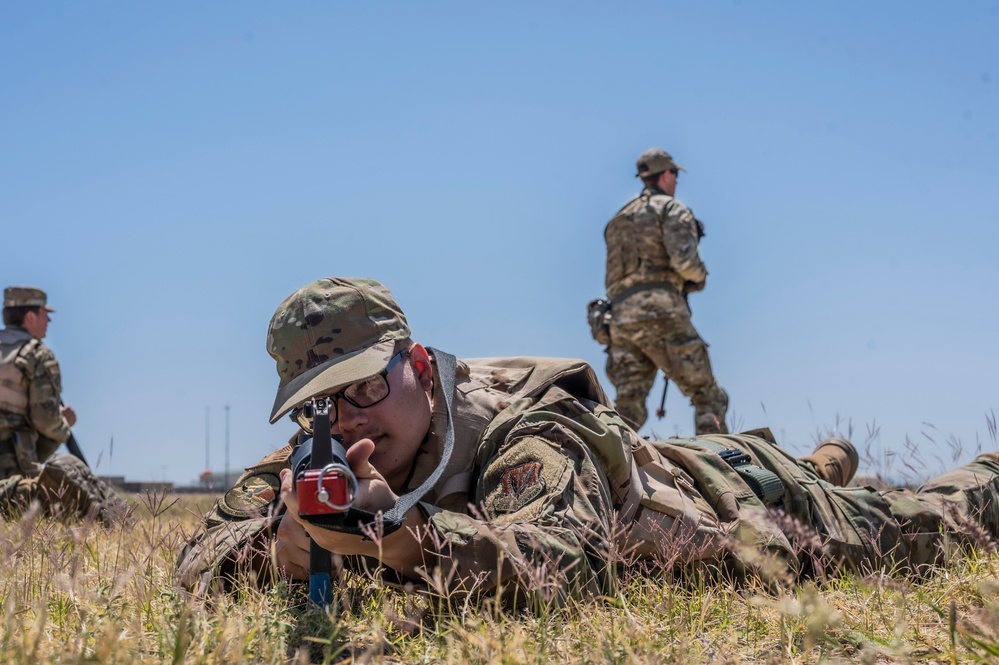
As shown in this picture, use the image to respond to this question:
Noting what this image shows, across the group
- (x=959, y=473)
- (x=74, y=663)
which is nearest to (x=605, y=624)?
(x=74, y=663)

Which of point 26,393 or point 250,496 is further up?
point 250,496

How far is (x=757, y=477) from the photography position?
3422 millimetres

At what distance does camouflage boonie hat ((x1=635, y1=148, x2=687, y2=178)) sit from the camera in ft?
28.5

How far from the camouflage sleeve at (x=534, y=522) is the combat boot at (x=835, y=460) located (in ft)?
6.90

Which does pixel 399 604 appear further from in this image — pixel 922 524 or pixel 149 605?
pixel 922 524

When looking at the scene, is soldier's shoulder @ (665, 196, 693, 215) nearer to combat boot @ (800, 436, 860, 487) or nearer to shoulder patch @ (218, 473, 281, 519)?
combat boot @ (800, 436, 860, 487)

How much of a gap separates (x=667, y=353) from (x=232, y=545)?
611cm

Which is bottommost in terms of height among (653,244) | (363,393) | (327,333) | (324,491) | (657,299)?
(324,491)

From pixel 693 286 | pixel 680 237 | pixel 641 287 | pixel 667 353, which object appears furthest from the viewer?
pixel 693 286

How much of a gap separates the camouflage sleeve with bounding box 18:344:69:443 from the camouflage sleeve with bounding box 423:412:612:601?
6.58m

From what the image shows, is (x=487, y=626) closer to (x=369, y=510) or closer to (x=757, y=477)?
(x=369, y=510)

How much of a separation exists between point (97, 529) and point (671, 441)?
2.50 metres

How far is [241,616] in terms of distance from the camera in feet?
7.14

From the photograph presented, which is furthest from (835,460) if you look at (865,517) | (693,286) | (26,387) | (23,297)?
(23,297)
